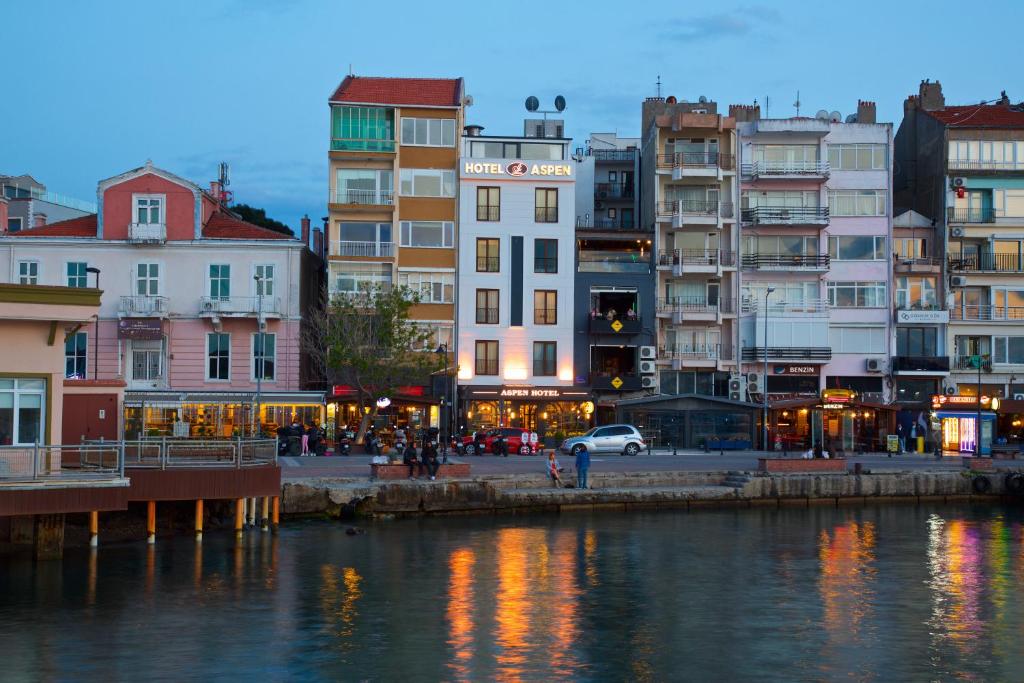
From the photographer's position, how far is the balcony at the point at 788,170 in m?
75.1

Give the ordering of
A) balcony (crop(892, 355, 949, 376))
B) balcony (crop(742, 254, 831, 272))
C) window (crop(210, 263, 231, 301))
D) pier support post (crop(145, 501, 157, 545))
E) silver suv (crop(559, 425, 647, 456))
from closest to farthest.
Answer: pier support post (crop(145, 501, 157, 545)) → silver suv (crop(559, 425, 647, 456)) → window (crop(210, 263, 231, 301)) → balcony (crop(892, 355, 949, 376)) → balcony (crop(742, 254, 831, 272))

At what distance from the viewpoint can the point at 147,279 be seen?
68.2 m

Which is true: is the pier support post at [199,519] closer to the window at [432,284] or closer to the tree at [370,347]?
the tree at [370,347]

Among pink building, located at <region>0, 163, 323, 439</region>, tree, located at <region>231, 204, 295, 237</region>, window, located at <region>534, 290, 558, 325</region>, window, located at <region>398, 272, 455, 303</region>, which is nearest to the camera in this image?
pink building, located at <region>0, 163, 323, 439</region>

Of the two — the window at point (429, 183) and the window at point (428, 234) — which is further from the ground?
the window at point (429, 183)

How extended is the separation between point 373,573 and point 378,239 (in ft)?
133

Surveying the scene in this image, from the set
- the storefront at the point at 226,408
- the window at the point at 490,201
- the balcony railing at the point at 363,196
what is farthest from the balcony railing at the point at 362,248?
the storefront at the point at 226,408

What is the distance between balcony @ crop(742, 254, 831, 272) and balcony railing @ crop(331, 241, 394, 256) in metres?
22.3

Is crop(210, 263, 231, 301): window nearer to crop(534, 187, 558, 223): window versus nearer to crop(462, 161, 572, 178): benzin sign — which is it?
crop(462, 161, 572, 178): benzin sign

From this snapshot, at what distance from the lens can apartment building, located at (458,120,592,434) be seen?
72.1m

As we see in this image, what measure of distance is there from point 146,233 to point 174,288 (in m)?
3.40

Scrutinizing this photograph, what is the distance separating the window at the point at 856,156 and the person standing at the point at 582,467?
37.2 metres

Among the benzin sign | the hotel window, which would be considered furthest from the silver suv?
the hotel window

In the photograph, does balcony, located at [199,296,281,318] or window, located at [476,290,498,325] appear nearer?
balcony, located at [199,296,281,318]
